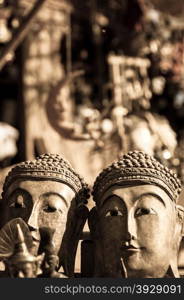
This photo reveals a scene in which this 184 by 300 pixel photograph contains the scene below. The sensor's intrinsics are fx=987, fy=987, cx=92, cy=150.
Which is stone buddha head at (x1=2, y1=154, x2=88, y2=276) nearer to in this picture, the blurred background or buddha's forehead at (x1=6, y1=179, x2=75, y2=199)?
buddha's forehead at (x1=6, y1=179, x2=75, y2=199)

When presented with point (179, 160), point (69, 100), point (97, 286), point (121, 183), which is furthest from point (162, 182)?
point (69, 100)

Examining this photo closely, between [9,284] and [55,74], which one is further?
[55,74]

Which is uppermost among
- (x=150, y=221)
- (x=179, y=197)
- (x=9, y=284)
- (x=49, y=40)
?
(x=49, y=40)

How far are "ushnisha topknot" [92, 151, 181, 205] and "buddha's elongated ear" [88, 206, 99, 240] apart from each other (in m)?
0.05

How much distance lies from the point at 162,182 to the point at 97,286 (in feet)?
2.13

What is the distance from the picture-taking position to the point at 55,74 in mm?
8758

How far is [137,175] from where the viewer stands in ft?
13.0

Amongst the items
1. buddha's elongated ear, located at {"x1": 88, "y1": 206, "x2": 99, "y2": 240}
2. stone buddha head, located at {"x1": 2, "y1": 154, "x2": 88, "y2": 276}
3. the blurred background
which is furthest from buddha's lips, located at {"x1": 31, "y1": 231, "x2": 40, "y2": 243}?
the blurred background

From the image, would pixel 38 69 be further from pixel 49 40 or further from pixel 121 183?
pixel 121 183

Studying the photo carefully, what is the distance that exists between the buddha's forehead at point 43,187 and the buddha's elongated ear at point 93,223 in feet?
0.36

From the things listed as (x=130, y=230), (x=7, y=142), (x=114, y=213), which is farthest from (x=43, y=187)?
(x=7, y=142)

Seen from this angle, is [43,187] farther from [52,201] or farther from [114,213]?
[114,213]

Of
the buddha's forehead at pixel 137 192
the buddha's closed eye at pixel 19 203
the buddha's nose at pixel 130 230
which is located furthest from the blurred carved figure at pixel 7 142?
the buddha's nose at pixel 130 230

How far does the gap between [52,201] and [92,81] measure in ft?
17.3
